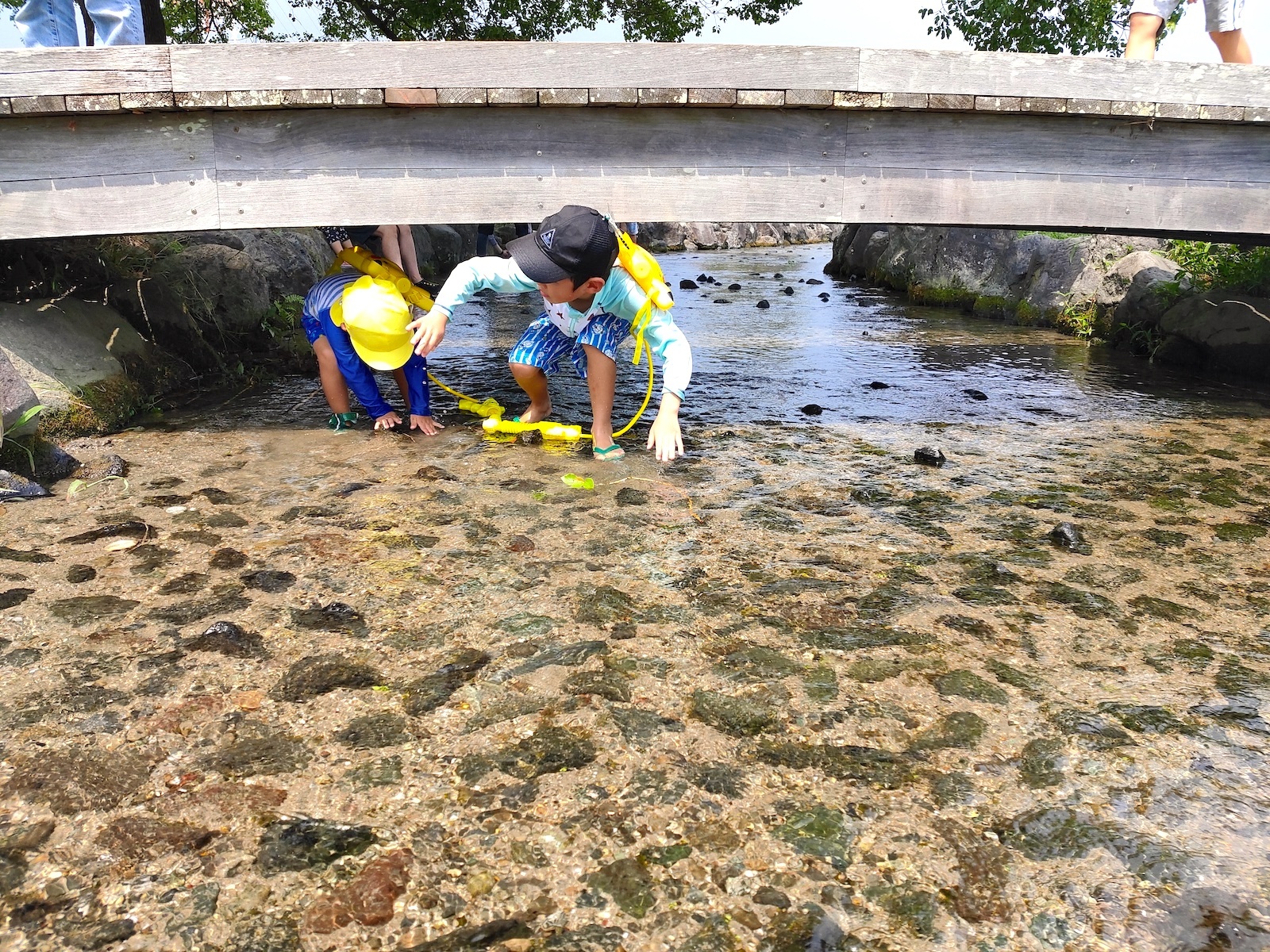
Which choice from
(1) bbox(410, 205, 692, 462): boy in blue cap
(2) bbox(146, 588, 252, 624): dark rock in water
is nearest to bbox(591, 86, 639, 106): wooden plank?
(1) bbox(410, 205, 692, 462): boy in blue cap

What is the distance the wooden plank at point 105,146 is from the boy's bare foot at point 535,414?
2.33 m

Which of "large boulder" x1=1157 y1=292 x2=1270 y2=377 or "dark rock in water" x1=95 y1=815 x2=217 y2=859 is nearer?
"dark rock in water" x1=95 y1=815 x2=217 y2=859

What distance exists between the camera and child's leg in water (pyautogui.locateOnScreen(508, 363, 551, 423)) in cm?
557

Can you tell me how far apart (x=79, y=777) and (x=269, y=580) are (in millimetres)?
1242

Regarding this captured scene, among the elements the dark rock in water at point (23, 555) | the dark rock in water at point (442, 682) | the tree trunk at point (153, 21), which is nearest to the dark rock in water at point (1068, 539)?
the dark rock in water at point (442, 682)

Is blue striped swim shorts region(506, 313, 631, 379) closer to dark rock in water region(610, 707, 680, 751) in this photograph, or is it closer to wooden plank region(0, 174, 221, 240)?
wooden plank region(0, 174, 221, 240)

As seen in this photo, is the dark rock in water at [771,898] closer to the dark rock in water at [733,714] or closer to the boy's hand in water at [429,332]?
the dark rock in water at [733,714]

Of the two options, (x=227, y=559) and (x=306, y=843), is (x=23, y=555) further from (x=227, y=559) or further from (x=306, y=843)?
(x=306, y=843)

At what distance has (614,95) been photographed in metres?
5.12

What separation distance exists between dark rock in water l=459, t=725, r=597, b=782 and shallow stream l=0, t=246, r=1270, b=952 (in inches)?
0.5

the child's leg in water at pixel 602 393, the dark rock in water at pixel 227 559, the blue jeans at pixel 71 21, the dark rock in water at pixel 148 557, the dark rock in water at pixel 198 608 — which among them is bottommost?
the dark rock in water at pixel 198 608

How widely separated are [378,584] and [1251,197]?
5.97 meters

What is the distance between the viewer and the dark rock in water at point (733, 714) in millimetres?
2621

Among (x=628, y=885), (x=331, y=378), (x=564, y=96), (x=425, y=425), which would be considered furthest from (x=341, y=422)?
(x=628, y=885)
